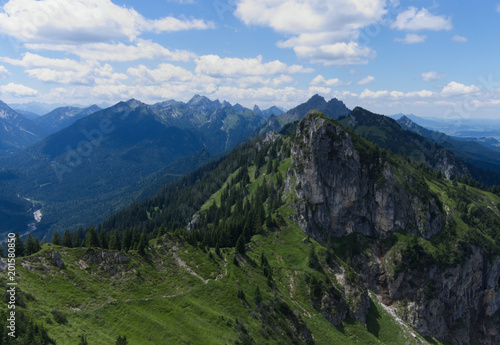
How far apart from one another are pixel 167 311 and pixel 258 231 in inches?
2585

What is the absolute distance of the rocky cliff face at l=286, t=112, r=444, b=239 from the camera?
154m

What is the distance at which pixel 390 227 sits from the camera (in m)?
154

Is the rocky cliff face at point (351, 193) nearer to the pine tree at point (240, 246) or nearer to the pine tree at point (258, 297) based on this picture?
the pine tree at point (240, 246)

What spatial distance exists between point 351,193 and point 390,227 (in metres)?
26.2

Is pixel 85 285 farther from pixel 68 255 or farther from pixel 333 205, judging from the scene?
pixel 333 205

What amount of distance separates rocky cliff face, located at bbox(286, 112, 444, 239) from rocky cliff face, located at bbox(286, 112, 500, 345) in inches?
16.2

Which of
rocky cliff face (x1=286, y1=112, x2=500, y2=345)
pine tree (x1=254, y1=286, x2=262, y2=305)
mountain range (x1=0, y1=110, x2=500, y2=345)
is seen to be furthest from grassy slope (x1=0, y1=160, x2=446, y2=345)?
rocky cliff face (x1=286, y1=112, x2=500, y2=345)

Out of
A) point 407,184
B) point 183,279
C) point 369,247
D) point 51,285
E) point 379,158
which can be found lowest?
point 369,247

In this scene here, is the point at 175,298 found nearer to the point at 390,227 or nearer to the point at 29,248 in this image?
the point at 29,248

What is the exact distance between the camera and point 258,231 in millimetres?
138500

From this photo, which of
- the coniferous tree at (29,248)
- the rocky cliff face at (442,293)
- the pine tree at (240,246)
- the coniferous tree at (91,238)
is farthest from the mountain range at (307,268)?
the coniferous tree at (29,248)

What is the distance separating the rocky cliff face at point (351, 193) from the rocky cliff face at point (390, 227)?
411 mm

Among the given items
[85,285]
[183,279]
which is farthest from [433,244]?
[85,285]

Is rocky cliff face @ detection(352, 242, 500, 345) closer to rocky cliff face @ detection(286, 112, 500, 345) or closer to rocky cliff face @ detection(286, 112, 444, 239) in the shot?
rocky cliff face @ detection(286, 112, 500, 345)
